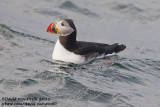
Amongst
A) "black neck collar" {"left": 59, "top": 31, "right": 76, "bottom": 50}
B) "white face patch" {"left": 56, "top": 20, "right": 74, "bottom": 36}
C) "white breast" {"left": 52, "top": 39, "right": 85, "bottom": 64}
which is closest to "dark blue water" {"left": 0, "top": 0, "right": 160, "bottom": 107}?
"white breast" {"left": 52, "top": 39, "right": 85, "bottom": 64}

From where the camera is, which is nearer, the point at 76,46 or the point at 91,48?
the point at 76,46

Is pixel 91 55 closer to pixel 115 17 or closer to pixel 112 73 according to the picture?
pixel 112 73

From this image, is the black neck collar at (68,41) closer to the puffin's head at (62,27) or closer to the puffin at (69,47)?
the puffin at (69,47)

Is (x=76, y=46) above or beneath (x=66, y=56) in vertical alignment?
above

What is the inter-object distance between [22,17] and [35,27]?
105 cm

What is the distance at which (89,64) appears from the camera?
365 inches

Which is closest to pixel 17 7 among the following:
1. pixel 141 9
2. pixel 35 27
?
pixel 35 27

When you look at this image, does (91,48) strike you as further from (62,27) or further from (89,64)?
(62,27)

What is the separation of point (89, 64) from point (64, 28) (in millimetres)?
1113

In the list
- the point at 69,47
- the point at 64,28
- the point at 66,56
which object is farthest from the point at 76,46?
the point at 64,28

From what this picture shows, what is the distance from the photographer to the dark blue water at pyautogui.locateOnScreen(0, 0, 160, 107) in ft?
23.9

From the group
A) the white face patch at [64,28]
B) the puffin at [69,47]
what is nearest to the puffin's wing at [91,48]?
the puffin at [69,47]

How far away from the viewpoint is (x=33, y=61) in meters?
9.24

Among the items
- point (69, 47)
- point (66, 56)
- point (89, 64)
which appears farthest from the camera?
point (89, 64)
